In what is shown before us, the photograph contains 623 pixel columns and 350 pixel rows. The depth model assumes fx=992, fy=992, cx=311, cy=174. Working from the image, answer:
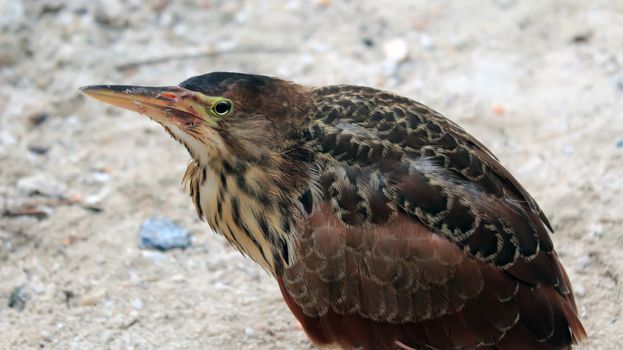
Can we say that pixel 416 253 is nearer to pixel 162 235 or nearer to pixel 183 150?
pixel 162 235

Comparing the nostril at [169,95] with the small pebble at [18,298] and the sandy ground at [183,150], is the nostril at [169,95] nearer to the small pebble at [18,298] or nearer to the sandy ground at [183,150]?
the sandy ground at [183,150]

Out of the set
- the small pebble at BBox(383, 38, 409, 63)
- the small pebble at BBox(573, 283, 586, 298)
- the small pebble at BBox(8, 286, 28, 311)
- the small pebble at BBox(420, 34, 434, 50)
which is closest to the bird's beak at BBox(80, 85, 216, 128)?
the small pebble at BBox(8, 286, 28, 311)

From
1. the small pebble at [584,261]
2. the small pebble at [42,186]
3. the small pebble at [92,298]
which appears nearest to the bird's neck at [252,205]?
the small pebble at [92,298]

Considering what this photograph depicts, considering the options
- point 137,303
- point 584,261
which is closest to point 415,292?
point 584,261

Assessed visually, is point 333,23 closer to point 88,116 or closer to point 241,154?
point 88,116

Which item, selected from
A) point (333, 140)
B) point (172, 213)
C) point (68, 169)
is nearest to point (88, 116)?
point (68, 169)

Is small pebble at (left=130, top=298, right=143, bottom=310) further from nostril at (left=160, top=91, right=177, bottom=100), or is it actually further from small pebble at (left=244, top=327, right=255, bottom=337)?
nostril at (left=160, top=91, right=177, bottom=100)
